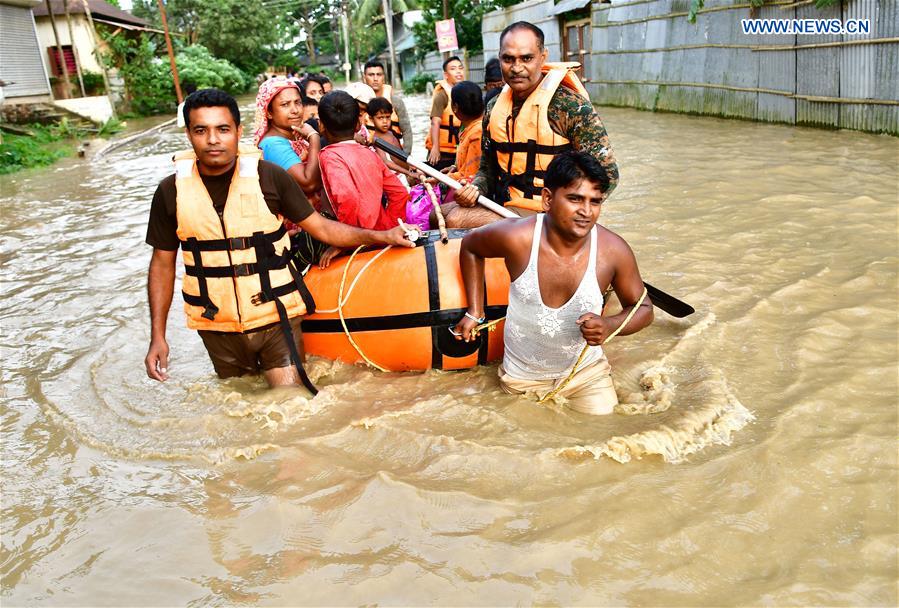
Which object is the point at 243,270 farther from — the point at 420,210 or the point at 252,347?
the point at 420,210

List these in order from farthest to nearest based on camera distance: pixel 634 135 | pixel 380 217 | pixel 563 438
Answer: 1. pixel 634 135
2. pixel 380 217
3. pixel 563 438

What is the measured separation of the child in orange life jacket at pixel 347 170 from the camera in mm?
3793

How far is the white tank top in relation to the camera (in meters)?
3.06

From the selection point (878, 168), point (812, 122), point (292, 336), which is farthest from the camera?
point (812, 122)

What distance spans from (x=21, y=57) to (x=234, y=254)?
22.4 m

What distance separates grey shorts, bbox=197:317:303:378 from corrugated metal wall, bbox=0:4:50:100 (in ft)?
67.5

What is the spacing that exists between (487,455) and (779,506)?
45.8 inches

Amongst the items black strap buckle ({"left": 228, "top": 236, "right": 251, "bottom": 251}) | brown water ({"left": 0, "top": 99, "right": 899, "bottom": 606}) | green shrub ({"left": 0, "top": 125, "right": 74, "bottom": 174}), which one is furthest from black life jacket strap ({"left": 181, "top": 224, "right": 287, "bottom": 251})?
green shrub ({"left": 0, "top": 125, "right": 74, "bottom": 174})

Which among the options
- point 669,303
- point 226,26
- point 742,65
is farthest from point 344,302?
Answer: point 226,26

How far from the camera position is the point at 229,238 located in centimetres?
341

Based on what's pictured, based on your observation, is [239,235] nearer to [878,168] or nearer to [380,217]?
[380,217]

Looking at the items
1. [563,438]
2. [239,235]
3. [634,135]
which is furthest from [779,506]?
[634,135]

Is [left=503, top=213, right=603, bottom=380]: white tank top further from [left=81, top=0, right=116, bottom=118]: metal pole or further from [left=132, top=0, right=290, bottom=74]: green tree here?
[left=132, top=0, right=290, bottom=74]: green tree

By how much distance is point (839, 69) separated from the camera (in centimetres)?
902
